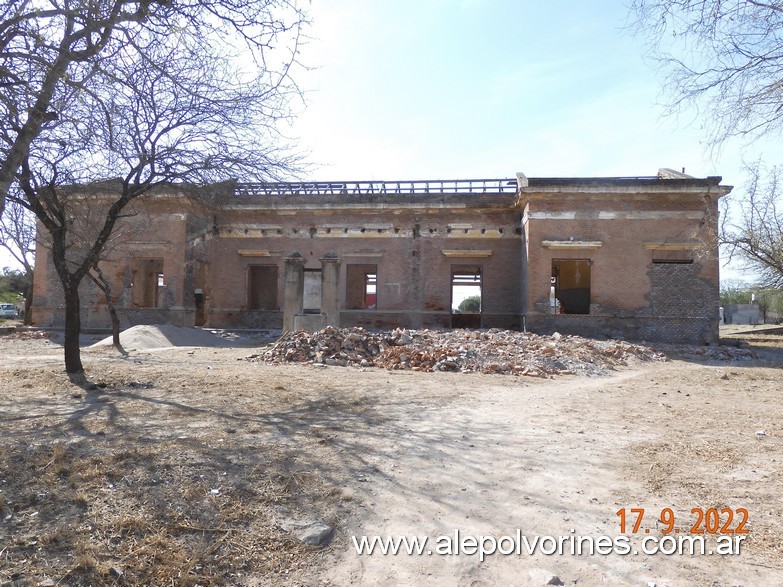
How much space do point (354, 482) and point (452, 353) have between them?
7497 mm

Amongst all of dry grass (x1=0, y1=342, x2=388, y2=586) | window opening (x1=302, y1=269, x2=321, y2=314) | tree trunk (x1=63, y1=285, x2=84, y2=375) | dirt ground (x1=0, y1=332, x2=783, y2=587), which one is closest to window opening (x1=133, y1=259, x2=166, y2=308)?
window opening (x1=302, y1=269, x2=321, y2=314)

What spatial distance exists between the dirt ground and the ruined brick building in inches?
409

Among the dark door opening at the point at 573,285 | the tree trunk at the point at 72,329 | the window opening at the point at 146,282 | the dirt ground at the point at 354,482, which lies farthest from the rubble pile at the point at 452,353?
the window opening at the point at 146,282

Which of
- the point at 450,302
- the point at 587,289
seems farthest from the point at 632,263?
the point at 450,302

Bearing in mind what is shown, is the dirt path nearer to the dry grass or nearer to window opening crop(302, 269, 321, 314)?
the dry grass

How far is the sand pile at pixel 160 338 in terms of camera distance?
46.4 ft

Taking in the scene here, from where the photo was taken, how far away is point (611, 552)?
252 cm

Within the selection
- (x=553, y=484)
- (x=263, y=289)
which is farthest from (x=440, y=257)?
(x=553, y=484)

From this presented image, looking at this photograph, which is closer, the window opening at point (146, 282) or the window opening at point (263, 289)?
the window opening at point (146, 282)

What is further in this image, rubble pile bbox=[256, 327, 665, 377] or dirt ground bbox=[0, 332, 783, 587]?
rubble pile bbox=[256, 327, 665, 377]

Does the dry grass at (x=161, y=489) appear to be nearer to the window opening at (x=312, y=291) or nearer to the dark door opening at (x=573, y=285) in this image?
the window opening at (x=312, y=291)

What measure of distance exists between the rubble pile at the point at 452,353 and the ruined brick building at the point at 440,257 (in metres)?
3.83

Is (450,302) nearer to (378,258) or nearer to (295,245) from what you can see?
(378,258)

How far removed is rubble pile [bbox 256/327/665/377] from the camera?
1013 cm
